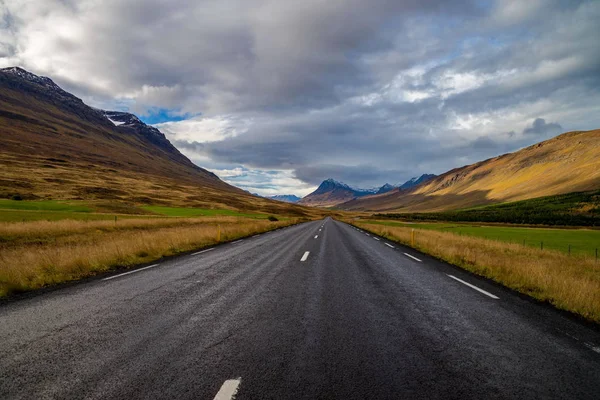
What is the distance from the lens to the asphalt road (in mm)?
3062

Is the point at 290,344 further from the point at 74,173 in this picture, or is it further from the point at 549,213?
the point at 74,173

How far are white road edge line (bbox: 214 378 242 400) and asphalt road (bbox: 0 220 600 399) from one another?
0.02 metres

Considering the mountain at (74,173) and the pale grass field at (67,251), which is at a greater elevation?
the mountain at (74,173)

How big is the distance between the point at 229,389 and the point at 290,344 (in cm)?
125

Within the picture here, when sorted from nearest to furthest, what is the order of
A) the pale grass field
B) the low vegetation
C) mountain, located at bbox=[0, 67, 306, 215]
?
the pale grass field
mountain, located at bbox=[0, 67, 306, 215]
the low vegetation

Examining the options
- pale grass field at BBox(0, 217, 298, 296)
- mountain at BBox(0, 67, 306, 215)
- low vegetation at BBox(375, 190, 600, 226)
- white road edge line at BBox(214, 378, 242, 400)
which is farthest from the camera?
low vegetation at BBox(375, 190, 600, 226)

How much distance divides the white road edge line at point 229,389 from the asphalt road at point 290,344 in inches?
0.6

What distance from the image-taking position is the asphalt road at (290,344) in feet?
10.0

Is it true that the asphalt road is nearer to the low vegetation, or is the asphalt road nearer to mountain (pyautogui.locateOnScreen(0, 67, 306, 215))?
mountain (pyautogui.locateOnScreen(0, 67, 306, 215))

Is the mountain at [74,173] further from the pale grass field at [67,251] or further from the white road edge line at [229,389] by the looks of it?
the white road edge line at [229,389]

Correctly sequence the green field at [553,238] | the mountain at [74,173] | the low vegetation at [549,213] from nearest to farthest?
the green field at [553,238] → the mountain at [74,173] → the low vegetation at [549,213]

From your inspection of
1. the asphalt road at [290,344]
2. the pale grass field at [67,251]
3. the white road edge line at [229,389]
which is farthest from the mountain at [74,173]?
the white road edge line at [229,389]

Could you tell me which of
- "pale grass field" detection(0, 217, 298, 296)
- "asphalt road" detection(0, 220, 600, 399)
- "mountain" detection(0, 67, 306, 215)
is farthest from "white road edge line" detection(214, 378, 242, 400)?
"mountain" detection(0, 67, 306, 215)

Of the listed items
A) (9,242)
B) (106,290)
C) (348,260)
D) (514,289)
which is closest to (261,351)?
(106,290)
